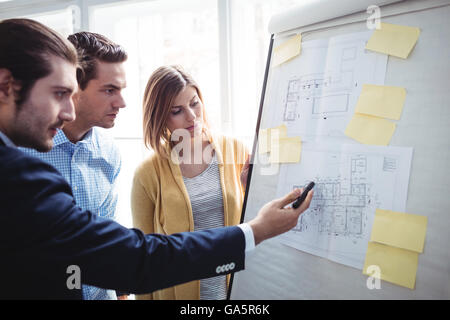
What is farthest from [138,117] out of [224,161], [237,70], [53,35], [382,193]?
[382,193]

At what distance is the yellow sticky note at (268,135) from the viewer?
959 mm

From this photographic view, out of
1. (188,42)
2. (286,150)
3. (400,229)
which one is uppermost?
(188,42)

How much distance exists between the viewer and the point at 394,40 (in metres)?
0.77

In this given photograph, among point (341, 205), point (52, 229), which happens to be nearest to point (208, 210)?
point (341, 205)

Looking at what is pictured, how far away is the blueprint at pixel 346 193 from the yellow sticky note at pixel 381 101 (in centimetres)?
9

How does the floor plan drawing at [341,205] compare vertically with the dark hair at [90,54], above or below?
below

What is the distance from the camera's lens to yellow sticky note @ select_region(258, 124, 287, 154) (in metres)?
0.96

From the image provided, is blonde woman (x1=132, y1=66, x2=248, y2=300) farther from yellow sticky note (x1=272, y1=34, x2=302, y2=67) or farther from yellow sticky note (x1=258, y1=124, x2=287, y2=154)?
yellow sticky note (x1=272, y1=34, x2=302, y2=67)

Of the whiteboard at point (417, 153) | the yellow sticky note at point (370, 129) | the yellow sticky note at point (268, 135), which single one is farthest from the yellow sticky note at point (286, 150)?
the whiteboard at point (417, 153)

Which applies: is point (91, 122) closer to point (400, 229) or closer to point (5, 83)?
point (5, 83)

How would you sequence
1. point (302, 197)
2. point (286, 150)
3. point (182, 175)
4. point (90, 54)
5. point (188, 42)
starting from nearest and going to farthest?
point (302, 197)
point (286, 150)
point (90, 54)
point (182, 175)
point (188, 42)

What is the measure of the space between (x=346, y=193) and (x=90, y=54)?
96cm

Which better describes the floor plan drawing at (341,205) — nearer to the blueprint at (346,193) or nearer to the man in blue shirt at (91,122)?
the blueprint at (346,193)

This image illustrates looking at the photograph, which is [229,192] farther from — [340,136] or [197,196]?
[340,136]
